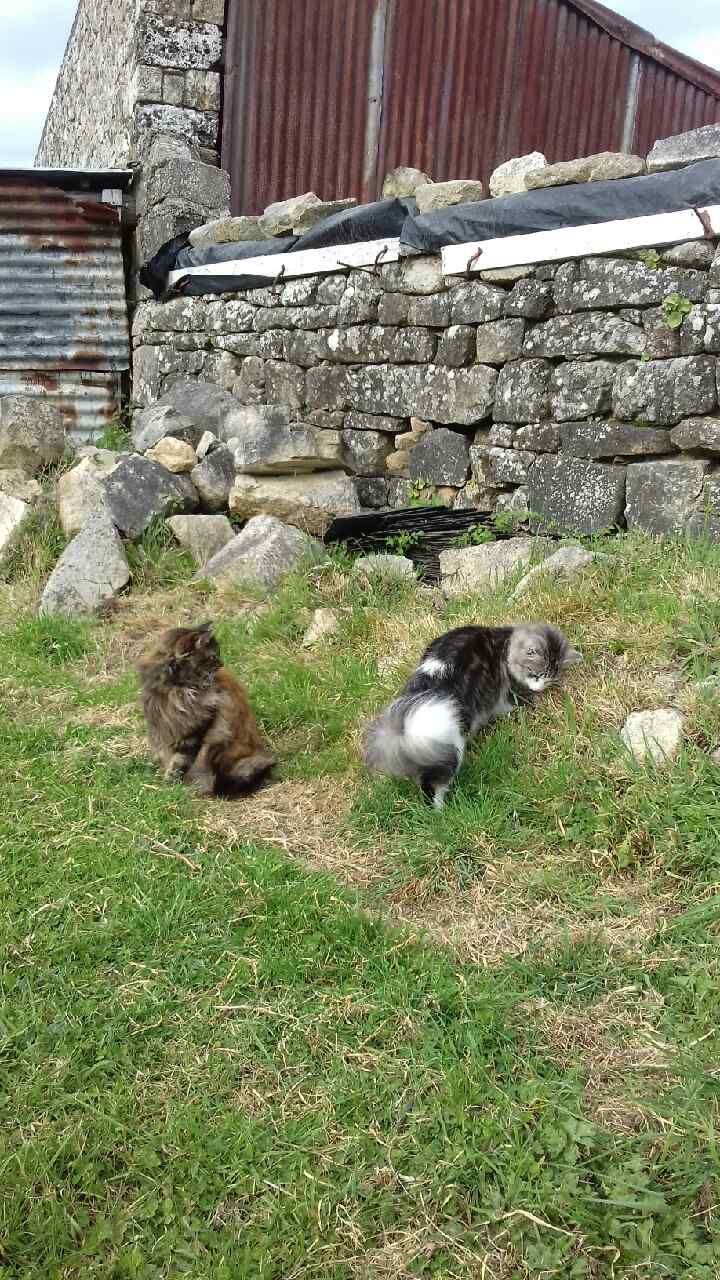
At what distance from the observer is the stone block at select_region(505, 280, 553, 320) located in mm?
5895

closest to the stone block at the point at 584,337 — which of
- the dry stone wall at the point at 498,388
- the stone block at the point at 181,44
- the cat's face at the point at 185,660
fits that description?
the dry stone wall at the point at 498,388

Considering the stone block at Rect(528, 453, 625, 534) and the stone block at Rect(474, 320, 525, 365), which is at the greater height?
the stone block at Rect(474, 320, 525, 365)

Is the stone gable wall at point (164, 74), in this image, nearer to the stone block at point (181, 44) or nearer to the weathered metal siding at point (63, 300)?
the stone block at point (181, 44)

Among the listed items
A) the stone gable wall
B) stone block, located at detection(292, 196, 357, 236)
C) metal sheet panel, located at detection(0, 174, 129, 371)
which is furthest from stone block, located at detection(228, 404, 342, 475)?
the stone gable wall

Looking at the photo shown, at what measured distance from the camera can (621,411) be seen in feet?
18.1

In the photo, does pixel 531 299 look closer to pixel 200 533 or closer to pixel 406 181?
pixel 406 181

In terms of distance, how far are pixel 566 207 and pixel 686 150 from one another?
2.19ft

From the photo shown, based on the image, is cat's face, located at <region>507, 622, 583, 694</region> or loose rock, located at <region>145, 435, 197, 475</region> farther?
loose rock, located at <region>145, 435, 197, 475</region>

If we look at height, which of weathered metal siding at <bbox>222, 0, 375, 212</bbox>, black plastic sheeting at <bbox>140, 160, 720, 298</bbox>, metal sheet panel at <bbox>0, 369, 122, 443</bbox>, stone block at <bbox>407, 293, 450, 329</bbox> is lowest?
metal sheet panel at <bbox>0, 369, 122, 443</bbox>

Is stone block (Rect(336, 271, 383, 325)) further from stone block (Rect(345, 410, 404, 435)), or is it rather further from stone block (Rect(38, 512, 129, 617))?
stone block (Rect(38, 512, 129, 617))

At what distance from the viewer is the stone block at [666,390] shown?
5.12 meters

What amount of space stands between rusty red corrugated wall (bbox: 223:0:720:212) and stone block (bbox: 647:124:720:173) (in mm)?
5711

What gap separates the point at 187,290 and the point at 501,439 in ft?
14.1

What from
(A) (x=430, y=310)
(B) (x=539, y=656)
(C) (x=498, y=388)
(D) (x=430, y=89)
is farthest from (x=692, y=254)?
(D) (x=430, y=89)
